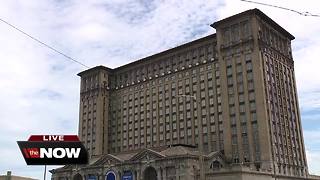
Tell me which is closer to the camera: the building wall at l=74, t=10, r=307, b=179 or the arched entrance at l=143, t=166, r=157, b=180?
the arched entrance at l=143, t=166, r=157, b=180

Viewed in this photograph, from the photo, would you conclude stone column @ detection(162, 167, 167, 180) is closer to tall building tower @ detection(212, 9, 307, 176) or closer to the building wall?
the building wall

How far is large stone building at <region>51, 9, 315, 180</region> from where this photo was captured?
3893 inches

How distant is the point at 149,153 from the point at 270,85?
37.2 meters

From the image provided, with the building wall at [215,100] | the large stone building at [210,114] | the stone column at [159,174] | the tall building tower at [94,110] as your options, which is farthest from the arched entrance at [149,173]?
the tall building tower at [94,110]

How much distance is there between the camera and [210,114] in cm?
11538

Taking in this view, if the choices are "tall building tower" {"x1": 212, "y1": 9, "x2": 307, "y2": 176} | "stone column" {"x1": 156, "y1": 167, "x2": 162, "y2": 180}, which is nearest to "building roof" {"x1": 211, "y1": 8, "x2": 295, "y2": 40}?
"tall building tower" {"x1": 212, "y1": 9, "x2": 307, "y2": 176}

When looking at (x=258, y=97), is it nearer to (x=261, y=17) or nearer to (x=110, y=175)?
(x=261, y=17)

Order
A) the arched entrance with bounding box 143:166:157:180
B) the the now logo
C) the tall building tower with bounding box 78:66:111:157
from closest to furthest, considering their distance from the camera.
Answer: the the now logo, the arched entrance with bounding box 143:166:157:180, the tall building tower with bounding box 78:66:111:157

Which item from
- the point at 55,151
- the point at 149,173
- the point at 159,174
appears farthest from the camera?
the point at 149,173

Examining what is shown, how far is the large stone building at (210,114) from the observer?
3893 inches

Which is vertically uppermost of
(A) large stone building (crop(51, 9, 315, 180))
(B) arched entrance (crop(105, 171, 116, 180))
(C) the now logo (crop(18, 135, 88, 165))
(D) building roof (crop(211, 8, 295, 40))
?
(D) building roof (crop(211, 8, 295, 40))

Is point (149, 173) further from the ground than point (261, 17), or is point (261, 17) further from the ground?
point (261, 17)

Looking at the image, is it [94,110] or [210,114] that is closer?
[210,114]

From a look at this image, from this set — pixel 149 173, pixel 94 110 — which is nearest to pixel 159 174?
pixel 149 173
